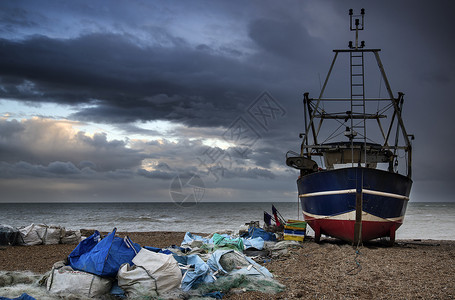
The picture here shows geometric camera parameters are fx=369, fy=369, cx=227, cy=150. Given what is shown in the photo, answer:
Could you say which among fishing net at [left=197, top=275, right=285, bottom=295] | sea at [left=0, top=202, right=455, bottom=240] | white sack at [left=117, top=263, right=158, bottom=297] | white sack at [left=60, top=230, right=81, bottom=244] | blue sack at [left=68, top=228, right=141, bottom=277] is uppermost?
blue sack at [left=68, top=228, right=141, bottom=277]

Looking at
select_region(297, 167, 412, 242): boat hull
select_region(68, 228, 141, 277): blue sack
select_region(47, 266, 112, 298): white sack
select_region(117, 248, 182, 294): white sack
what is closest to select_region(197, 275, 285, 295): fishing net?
select_region(117, 248, 182, 294): white sack

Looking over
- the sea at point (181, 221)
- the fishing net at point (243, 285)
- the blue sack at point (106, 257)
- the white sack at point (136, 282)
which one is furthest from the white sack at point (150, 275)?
the sea at point (181, 221)

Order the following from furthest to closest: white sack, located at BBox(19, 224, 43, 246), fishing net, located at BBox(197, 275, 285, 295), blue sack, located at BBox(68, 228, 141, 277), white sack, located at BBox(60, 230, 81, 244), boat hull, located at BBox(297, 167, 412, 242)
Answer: white sack, located at BBox(60, 230, 81, 244), white sack, located at BBox(19, 224, 43, 246), boat hull, located at BBox(297, 167, 412, 242), fishing net, located at BBox(197, 275, 285, 295), blue sack, located at BBox(68, 228, 141, 277)

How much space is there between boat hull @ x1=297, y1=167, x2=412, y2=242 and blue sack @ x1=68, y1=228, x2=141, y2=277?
795 cm

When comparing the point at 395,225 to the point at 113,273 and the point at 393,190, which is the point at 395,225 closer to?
the point at 393,190

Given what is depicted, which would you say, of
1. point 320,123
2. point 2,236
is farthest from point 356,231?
point 2,236

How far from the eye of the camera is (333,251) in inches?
442

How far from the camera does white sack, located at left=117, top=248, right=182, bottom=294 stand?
19.8 ft

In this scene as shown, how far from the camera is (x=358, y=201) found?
1224cm

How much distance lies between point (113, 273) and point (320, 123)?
44.6 ft

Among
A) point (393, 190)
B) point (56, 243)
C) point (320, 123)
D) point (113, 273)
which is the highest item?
point (320, 123)

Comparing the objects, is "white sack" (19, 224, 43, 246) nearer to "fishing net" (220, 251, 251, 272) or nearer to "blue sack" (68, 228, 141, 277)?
"blue sack" (68, 228, 141, 277)

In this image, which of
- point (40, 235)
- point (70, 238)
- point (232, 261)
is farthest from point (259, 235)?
point (40, 235)

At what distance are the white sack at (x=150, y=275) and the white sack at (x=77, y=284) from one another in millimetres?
302
